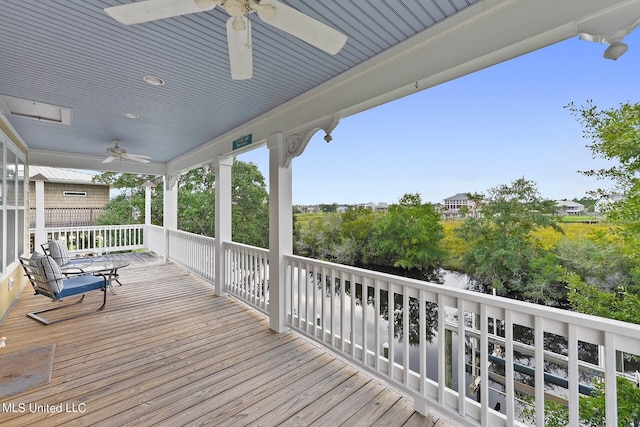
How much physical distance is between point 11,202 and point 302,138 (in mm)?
4762

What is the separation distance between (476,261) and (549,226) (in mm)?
1178

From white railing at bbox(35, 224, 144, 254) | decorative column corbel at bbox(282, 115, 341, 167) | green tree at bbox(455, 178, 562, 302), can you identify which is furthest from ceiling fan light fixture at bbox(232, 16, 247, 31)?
white railing at bbox(35, 224, 144, 254)

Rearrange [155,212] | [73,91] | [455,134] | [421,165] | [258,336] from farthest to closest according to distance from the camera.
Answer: [155,212] < [421,165] < [455,134] < [258,336] < [73,91]

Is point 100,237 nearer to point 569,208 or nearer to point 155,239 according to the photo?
point 155,239

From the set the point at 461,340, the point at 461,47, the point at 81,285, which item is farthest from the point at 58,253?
the point at 461,47

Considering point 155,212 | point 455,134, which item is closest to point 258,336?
point 455,134

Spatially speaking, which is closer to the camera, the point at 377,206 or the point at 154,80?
the point at 154,80

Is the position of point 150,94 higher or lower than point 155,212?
higher

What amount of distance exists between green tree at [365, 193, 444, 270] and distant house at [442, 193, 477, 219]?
0.22 metres

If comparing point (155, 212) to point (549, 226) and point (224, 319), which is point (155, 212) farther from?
point (549, 226)

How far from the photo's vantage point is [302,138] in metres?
3.08

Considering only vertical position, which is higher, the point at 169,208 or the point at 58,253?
the point at 169,208

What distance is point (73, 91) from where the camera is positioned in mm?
2959

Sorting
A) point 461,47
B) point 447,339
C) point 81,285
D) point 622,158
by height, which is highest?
point 461,47
